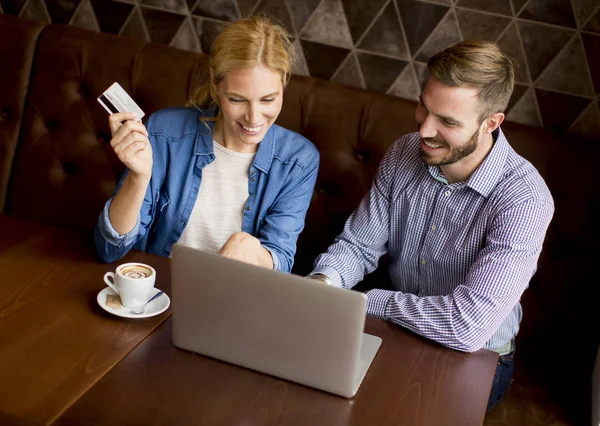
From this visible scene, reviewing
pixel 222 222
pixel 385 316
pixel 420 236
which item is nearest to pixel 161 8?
pixel 222 222

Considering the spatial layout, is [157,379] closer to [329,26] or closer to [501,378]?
[501,378]

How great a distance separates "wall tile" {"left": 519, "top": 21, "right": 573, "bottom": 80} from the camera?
6.11 feet

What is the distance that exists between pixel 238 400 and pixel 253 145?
0.75 meters

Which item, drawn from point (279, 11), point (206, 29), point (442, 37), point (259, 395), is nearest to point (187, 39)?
point (206, 29)

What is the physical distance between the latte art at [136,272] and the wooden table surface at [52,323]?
0.05 metres

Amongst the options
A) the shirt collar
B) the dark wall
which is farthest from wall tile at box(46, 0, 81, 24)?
the shirt collar

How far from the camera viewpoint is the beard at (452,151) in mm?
1533

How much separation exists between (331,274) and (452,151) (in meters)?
0.36

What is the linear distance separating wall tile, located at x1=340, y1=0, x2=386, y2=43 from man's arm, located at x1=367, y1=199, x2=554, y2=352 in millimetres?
745

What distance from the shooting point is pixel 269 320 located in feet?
3.66

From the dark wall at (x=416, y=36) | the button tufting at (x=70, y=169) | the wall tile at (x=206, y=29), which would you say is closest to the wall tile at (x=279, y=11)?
the dark wall at (x=416, y=36)

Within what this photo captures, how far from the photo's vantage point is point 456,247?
159 cm

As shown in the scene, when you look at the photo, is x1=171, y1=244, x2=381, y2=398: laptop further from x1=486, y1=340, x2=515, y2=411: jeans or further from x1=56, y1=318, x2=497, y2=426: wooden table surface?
x1=486, y1=340, x2=515, y2=411: jeans

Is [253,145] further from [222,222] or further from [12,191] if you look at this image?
[12,191]
